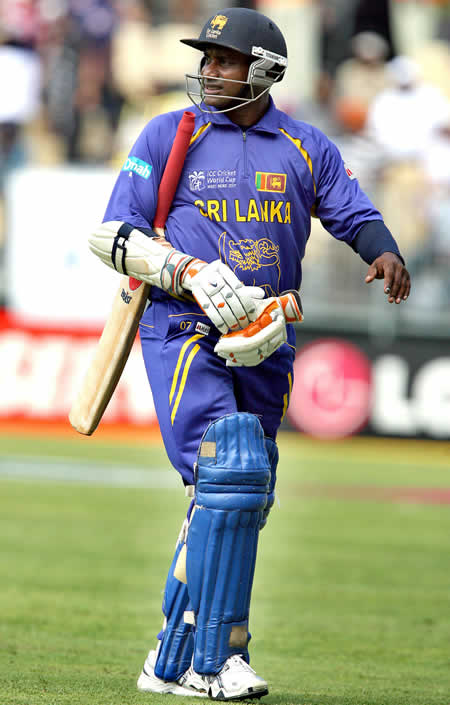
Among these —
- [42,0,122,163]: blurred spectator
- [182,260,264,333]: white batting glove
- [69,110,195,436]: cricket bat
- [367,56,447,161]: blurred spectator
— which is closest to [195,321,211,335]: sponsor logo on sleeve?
[182,260,264,333]: white batting glove

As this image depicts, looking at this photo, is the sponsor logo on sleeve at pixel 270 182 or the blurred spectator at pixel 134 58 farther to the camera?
the blurred spectator at pixel 134 58

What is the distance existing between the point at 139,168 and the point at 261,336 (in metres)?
0.75

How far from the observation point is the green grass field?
444cm

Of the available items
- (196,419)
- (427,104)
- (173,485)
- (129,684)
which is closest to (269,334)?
(196,419)

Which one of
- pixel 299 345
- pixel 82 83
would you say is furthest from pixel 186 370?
pixel 82 83

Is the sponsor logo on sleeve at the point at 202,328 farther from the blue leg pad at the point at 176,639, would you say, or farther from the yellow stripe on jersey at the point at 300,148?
the blue leg pad at the point at 176,639

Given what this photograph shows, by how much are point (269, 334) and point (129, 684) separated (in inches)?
53.7

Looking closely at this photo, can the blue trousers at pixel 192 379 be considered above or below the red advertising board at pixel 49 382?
above

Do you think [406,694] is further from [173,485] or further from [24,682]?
[173,485]

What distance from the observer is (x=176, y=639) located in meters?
4.09

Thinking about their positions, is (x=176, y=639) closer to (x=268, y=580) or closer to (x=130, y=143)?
(x=268, y=580)

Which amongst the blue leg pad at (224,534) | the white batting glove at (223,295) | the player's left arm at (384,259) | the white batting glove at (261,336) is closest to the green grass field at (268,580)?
the blue leg pad at (224,534)

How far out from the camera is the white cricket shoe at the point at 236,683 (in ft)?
12.5

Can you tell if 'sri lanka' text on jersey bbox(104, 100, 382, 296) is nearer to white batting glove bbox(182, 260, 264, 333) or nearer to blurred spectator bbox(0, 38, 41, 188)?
white batting glove bbox(182, 260, 264, 333)
